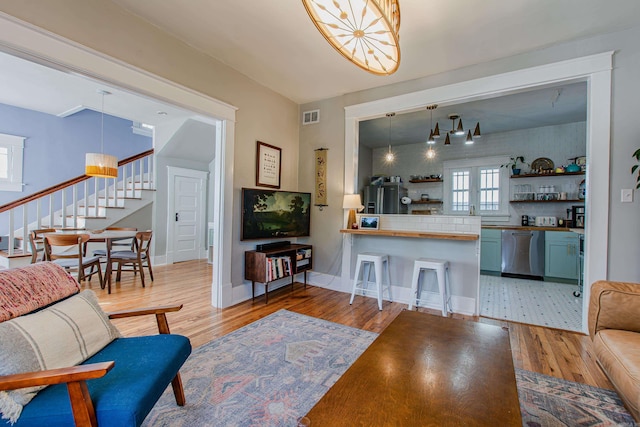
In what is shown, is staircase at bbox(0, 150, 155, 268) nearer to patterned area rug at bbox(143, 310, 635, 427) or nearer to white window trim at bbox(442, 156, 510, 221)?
patterned area rug at bbox(143, 310, 635, 427)

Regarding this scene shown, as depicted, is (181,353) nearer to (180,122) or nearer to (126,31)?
(126,31)

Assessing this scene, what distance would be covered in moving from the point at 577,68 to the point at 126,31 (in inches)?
162

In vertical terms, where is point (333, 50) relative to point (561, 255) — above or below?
above

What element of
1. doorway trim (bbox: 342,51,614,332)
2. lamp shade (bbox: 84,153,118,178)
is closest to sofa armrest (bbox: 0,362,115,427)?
doorway trim (bbox: 342,51,614,332)

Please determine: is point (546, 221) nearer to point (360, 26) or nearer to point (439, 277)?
point (439, 277)

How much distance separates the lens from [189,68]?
2.87 metres

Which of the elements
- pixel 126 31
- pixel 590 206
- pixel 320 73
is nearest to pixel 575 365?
pixel 590 206

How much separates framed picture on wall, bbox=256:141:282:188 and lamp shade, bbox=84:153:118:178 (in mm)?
2487

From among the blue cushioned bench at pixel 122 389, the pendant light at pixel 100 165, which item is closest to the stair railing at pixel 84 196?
the pendant light at pixel 100 165

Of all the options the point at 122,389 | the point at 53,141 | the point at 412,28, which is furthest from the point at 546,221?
the point at 53,141

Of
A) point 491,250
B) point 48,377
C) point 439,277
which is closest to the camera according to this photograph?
point 48,377

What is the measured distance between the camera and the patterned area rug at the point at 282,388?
5.03 feet

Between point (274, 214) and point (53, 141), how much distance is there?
5278 millimetres

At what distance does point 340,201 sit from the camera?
403 centimetres
